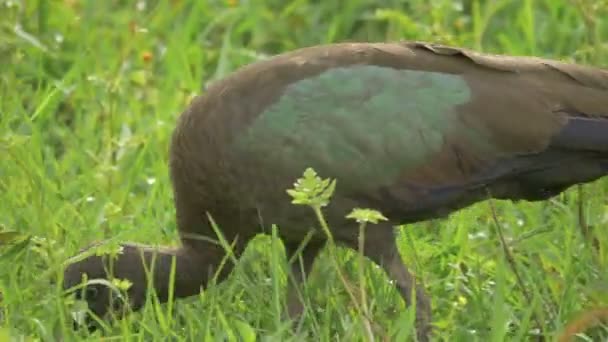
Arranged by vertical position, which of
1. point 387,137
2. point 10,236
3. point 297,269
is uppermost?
point 387,137

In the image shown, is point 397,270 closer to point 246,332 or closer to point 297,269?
point 297,269

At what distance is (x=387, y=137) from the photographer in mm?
5352

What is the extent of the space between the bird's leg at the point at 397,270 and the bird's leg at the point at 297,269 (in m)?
0.22

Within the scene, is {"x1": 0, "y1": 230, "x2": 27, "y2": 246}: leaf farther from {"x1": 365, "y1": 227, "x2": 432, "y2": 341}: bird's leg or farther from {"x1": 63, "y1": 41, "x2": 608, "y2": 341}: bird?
{"x1": 365, "y1": 227, "x2": 432, "y2": 341}: bird's leg

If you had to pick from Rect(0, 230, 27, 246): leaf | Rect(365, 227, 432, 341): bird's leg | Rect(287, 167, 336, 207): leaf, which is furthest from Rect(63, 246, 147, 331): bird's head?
Rect(287, 167, 336, 207): leaf

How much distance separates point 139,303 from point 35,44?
6.58ft

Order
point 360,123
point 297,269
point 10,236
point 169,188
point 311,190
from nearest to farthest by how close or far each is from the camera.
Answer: point 311,190 < point 360,123 < point 10,236 < point 297,269 < point 169,188

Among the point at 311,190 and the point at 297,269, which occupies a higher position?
the point at 311,190

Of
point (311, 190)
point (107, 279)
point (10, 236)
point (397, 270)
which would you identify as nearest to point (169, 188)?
point (107, 279)

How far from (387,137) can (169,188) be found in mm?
1291

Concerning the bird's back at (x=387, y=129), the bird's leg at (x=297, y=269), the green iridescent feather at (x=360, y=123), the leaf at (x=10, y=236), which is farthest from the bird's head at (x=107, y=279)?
the green iridescent feather at (x=360, y=123)

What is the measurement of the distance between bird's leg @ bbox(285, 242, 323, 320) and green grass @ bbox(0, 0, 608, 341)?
38mm

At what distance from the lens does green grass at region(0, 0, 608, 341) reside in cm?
550

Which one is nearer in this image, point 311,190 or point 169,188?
point 311,190
